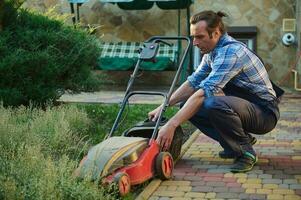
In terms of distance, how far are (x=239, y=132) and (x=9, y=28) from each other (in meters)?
4.31

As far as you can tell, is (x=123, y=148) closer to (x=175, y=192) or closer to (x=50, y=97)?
(x=175, y=192)

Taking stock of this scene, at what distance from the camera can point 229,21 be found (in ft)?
42.3

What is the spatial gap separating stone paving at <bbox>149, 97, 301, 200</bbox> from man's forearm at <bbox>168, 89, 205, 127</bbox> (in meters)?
0.52

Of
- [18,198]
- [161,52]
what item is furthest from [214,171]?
[161,52]

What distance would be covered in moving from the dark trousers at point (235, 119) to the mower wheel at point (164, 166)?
2.05 feet

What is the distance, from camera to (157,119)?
215 inches

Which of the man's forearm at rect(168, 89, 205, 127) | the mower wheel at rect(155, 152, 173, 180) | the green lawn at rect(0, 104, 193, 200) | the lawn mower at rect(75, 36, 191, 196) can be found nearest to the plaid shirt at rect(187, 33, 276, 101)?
the man's forearm at rect(168, 89, 205, 127)

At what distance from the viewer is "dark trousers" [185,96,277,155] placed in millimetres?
5434

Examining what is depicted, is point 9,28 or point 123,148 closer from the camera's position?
point 123,148

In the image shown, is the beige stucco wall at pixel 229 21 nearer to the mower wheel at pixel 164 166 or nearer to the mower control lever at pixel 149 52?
the mower control lever at pixel 149 52

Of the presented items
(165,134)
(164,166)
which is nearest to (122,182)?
(164,166)

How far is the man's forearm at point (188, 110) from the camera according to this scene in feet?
17.1

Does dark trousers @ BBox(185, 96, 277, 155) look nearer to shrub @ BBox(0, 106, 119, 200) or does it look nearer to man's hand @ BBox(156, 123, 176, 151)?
man's hand @ BBox(156, 123, 176, 151)

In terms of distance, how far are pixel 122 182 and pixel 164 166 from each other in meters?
0.66
